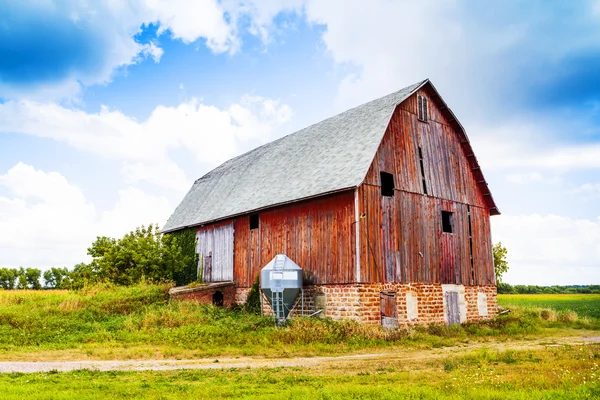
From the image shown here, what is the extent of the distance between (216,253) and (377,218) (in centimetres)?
1076

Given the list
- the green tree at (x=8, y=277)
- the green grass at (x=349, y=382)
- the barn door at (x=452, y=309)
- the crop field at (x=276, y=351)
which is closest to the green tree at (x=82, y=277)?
the crop field at (x=276, y=351)

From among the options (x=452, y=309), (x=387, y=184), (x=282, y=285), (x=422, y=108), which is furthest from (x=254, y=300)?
(x=422, y=108)

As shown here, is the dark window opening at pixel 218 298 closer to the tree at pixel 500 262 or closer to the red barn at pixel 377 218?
the red barn at pixel 377 218

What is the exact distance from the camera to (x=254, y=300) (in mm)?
24078

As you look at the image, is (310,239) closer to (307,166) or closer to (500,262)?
(307,166)

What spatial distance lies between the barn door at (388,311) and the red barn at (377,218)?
43 millimetres

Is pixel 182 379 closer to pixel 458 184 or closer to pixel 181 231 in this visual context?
pixel 458 184

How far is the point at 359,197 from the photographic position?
20172 mm

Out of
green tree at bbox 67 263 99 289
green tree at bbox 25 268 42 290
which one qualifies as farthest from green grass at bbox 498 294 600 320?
green tree at bbox 25 268 42 290

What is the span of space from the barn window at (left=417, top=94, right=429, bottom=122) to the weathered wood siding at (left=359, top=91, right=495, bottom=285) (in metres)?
0.27

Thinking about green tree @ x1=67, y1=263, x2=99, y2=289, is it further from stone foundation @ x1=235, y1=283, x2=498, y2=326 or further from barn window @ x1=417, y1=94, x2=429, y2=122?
barn window @ x1=417, y1=94, x2=429, y2=122

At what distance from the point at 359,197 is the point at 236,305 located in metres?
9.19

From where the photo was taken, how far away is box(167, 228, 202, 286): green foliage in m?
30.3

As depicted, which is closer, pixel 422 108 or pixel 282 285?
pixel 282 285
